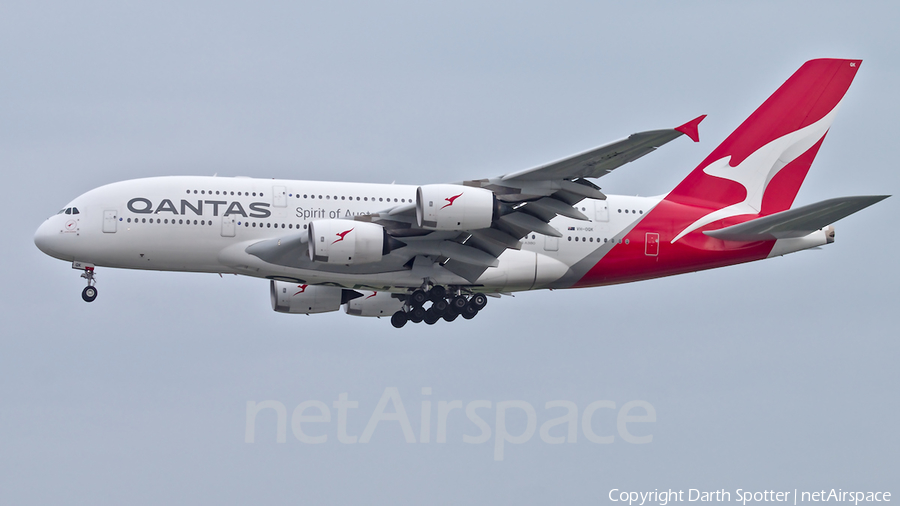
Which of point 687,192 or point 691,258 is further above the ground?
point 687,192

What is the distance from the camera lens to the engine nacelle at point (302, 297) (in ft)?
137

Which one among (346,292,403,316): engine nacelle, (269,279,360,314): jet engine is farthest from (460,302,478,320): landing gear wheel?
(269,279,360,314): jet engine

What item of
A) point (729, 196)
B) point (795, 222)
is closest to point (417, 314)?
point (729, 196)

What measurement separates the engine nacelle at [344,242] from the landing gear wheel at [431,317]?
15.8ft

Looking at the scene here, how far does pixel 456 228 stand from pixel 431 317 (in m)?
6.68

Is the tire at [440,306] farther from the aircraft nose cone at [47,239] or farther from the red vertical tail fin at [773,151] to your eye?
the aircraft nose cone at [47,239]

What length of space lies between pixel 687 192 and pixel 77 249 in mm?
21132

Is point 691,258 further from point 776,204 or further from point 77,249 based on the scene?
point 77,249

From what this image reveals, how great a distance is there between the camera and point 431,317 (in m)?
38.9

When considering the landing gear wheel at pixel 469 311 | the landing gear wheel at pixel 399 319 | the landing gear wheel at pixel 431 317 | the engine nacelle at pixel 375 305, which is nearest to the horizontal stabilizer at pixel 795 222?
the landing gear wheel at pixel 469 311

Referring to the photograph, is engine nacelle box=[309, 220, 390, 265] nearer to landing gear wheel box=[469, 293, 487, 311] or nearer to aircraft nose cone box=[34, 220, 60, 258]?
landing gear wheel box=[469, 293, 487, 311]

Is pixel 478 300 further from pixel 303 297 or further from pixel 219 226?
pixel 219 226

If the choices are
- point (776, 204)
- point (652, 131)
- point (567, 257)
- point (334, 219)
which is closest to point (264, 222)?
point (334, 219)

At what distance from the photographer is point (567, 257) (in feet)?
124
